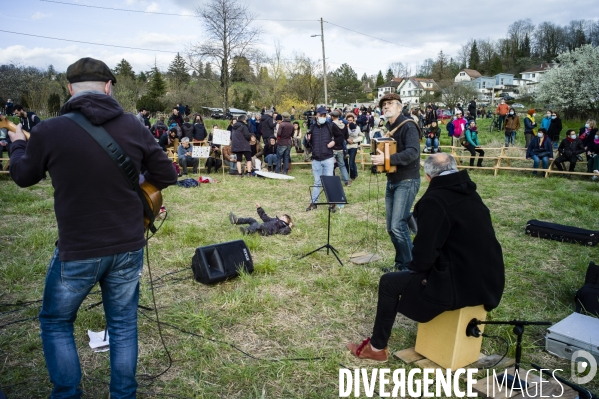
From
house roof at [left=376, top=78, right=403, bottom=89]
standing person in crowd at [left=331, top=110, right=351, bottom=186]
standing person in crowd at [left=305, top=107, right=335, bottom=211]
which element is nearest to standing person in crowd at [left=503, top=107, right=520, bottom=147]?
standing person in crowd at [left=331, top=110, right=351, bottom=186]

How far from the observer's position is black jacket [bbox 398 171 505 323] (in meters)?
2.93

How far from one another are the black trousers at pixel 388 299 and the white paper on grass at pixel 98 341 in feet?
7.51

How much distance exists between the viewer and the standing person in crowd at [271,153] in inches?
563

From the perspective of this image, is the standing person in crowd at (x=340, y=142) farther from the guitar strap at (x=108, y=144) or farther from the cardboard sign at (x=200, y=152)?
the guitar strap at (x=108, y=144)

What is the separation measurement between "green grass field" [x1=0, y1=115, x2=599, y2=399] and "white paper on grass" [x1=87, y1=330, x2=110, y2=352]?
0.21 ft

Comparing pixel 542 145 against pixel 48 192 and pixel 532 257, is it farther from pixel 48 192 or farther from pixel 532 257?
pixel 48 192

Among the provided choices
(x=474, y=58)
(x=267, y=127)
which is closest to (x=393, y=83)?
(x=474, y=58)

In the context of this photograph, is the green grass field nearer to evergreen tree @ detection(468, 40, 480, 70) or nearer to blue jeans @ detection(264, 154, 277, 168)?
blue jeans @ detection(264, 154, 277, 168)

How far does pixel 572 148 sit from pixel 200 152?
1114 cm

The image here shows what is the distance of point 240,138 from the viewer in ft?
43.6

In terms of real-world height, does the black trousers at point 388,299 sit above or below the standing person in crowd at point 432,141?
below

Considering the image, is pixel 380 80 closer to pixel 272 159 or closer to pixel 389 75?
pixel 389 75

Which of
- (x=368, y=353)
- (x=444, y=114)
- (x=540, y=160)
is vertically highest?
(x=444, y=114)

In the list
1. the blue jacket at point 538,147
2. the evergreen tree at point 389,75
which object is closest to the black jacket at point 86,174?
the blue jacket at point 538,147
